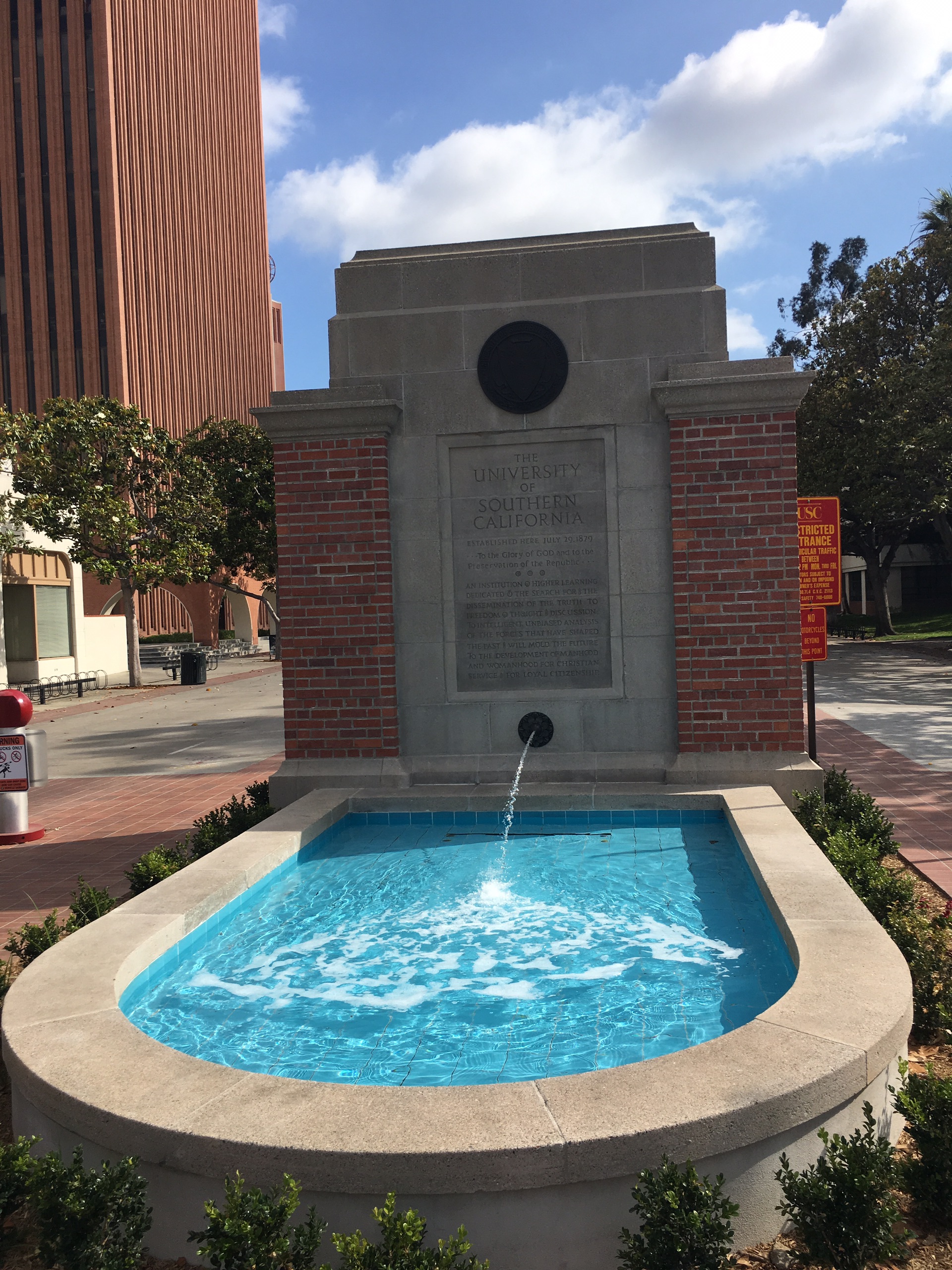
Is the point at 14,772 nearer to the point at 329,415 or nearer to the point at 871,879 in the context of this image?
the point at 329,415

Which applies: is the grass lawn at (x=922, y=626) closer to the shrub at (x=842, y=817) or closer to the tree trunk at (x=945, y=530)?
the tree trunk at (x=945, y=530)

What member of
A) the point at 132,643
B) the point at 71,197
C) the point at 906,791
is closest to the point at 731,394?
the point at 906,791

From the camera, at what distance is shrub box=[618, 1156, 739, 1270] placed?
2.54m

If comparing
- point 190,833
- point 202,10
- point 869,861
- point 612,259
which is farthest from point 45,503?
point 202,10

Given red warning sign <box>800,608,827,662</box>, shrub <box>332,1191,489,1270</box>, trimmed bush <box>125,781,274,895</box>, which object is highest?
red warning sign <box>800,608,827,662</box>

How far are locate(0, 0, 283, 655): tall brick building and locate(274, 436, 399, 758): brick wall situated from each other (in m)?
46.5

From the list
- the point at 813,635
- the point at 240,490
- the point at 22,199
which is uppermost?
the point at 22,199

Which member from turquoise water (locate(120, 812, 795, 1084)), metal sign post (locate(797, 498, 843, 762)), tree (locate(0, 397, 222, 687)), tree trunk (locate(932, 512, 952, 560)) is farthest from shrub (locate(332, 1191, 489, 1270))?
tree trunk (locate(932, 512, 952, 560))

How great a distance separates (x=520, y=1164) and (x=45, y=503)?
24333 mm

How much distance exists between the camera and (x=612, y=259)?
7875 mm

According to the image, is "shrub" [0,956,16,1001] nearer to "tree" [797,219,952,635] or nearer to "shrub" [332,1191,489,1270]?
"shrub" [332,1191,489,1270]

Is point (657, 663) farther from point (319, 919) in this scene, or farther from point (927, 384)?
point (927, 384)

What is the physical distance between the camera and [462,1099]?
9.75 feet

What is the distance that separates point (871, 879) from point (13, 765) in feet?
24.0
